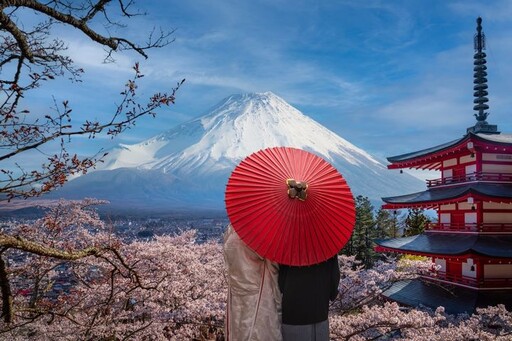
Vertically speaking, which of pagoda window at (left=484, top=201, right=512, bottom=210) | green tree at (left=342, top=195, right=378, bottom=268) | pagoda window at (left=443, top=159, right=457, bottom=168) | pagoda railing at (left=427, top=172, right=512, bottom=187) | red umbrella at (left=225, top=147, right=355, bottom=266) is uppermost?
pagoda window at (left=443, top=159, right=457, bottom=168)

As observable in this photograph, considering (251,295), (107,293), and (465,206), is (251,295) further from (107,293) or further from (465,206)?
(465,206)

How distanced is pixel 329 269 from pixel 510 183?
1159 centimetres

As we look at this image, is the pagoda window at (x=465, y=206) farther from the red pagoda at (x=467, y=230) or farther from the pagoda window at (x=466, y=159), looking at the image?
the pagoda window at (x=466, y=159)

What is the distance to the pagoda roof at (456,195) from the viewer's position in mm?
11641

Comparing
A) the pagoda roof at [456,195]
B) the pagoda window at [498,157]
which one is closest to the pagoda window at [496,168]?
the pagoda window at [498,157]

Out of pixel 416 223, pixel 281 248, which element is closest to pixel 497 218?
pixel 416 223

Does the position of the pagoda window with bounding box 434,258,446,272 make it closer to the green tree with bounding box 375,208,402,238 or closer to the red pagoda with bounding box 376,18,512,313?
the red pagoda with bounding box 376,18,512,313

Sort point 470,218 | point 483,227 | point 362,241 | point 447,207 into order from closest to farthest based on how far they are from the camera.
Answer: point 483,227, point 470,218, point 447,207, point 362,241

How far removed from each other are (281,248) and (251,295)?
38cm

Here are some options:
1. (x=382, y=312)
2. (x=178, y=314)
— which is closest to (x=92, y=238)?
(x=178, y=314)

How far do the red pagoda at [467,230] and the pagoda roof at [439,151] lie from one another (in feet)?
0.08

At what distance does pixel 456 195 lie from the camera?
12438mm

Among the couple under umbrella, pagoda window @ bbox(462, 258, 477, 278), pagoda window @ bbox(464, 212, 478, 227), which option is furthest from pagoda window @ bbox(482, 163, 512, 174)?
the couple under umbrella

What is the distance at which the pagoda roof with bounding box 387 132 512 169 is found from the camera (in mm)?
12070
